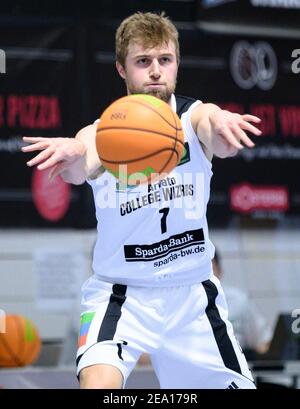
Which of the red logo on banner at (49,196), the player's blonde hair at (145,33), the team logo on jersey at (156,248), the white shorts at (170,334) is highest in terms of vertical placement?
the player's blonde hair at (145,33)

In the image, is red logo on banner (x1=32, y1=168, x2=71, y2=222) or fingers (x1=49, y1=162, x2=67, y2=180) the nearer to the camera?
fingers (x1=49, y1=162, x2=67, y2=180)

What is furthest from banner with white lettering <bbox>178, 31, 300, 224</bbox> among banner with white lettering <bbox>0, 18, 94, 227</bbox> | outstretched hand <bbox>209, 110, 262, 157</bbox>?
outstretched hand <bbox>209, 110, 262, 157</bbox>

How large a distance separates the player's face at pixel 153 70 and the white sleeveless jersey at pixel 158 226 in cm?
20

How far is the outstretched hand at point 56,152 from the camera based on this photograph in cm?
493

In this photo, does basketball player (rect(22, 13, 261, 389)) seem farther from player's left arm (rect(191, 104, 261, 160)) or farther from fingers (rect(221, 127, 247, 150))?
fingers (rect(221, 127, 247, 150))

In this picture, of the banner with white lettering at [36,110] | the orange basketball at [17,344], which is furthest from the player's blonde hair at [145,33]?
the banner with white lettering at [36,110]

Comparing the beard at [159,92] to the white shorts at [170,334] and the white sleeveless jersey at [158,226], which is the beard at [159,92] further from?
the white shorts at [170,334]

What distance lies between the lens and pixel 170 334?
17.2 ft

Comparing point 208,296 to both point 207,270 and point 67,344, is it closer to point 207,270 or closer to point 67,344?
point 207,270

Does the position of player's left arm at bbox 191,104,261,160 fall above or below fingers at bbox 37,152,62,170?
above

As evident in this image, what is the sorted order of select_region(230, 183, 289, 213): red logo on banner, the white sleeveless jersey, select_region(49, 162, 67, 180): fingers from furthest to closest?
1. select_region(230, 183, 289, 213): red logo on banner
2. the white sleeveless jersey
3. select_region(49, 162, 67, 180): fingers

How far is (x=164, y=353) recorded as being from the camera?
525cm

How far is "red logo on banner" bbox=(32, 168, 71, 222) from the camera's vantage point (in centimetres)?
878

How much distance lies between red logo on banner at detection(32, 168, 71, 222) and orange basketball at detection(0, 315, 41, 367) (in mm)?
1603
